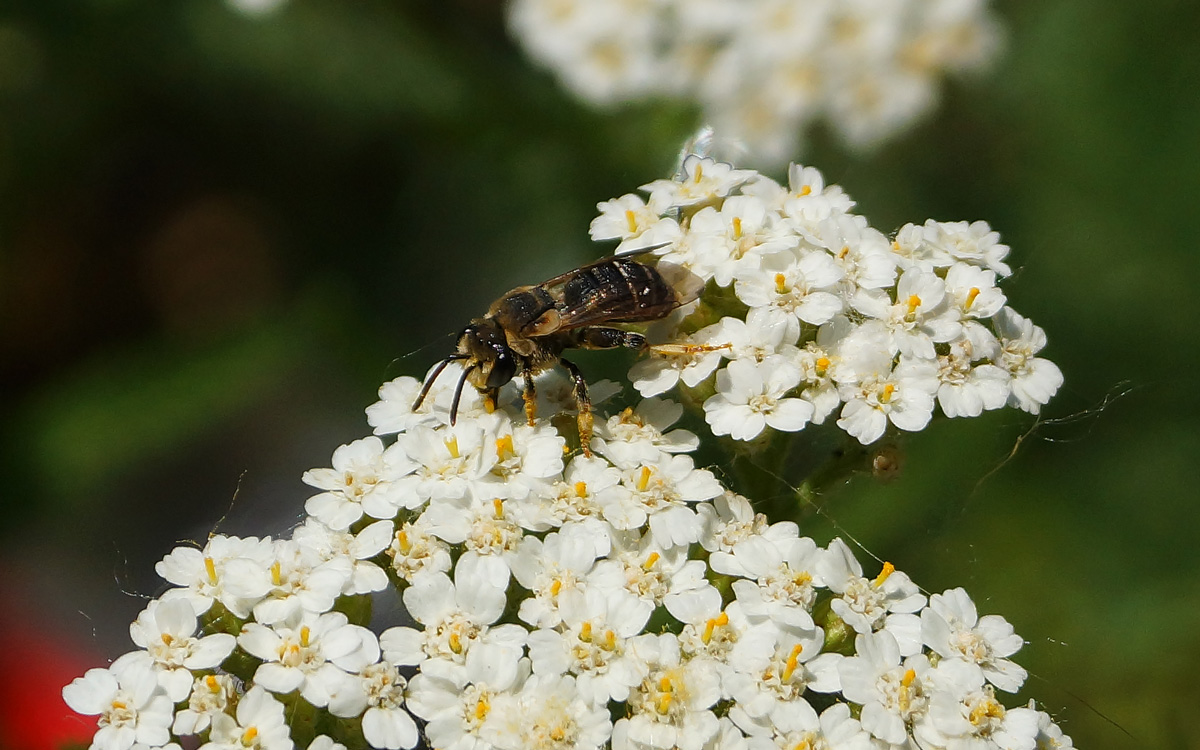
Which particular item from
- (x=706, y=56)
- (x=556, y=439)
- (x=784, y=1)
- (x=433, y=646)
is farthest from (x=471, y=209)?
(x=433, y=646)

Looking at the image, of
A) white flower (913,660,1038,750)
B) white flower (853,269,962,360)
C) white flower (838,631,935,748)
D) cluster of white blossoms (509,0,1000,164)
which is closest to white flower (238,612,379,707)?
white flower (838,631,935,748)

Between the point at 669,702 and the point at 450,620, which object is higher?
the point at 450,620

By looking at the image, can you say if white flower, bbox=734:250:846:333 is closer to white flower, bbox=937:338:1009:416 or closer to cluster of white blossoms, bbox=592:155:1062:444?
cluster of white blossoms, bbox=592:155:1062:444

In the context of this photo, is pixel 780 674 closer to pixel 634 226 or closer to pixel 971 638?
pixel 971 638

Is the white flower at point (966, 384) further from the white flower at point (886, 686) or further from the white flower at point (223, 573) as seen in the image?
the white flower at point (223, 573)

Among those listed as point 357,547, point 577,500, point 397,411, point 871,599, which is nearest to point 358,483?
point 357,547

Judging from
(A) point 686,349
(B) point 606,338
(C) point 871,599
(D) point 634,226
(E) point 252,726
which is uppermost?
(D) point 634,226

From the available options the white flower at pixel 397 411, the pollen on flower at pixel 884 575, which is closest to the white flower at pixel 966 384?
the pollen on flower at pixel 884 575
